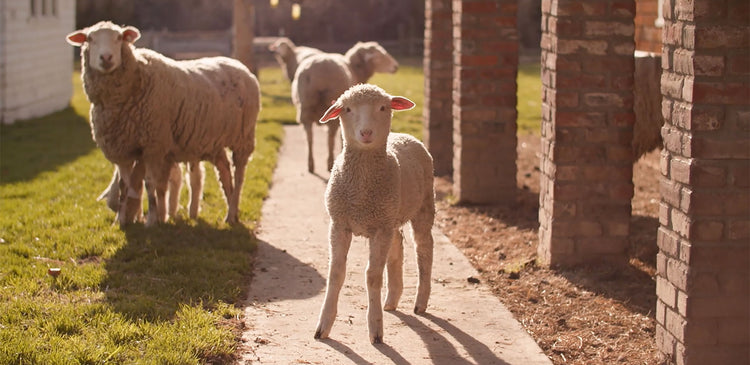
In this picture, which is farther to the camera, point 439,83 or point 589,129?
point 439,83

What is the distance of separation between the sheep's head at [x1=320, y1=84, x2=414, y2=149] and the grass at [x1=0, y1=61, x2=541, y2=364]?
4.45 ft

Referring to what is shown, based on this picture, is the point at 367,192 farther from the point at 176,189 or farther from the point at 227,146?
the point at 176,189

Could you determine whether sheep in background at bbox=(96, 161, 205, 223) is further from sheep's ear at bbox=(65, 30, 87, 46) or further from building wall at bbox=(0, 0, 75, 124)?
building wall at bbox=(0, 0, 75, 124)

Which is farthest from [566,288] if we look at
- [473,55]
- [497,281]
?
[473,55]

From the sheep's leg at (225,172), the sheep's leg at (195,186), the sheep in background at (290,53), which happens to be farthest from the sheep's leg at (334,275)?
the sheep in background at (290,53)

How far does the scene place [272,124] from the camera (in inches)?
645

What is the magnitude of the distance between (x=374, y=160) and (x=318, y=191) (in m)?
5.31

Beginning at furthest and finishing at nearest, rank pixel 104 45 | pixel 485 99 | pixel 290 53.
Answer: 1. pixel 290 53
2. pixel 485 99
3. pixel 104 45

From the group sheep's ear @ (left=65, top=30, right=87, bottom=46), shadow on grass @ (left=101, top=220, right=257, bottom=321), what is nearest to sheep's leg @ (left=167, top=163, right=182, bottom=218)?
shadow on grass @ (left=101, top=220, right=257, bottom=321)

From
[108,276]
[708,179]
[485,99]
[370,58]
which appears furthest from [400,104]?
[370,58]

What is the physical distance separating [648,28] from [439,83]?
8.89 feet

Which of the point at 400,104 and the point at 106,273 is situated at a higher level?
the point at 400,104

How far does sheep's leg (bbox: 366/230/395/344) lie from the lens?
561cm

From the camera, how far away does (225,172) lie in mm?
9055
